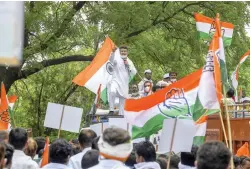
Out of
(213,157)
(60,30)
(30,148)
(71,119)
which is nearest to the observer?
(213,157)

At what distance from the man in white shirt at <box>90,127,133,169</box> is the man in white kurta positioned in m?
9.25

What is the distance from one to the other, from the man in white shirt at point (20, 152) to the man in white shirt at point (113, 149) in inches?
65.1

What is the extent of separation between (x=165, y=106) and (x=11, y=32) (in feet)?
9.50

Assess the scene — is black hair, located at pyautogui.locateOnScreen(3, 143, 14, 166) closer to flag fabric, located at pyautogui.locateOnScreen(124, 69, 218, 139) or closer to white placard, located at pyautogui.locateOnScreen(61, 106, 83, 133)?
flag fabric, located at pyautogui.locateOnScreen(124, 69, 218, 139)

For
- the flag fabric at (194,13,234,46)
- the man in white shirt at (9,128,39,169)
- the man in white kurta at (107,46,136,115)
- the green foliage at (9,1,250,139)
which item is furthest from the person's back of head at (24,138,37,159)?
the green foliage at (9,1,250,139)

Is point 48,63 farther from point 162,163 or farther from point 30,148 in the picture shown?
point 162,163

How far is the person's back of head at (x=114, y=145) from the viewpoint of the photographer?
16.5ft

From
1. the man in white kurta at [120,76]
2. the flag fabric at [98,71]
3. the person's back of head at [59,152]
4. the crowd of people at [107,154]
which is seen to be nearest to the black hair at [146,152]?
the crowd of people at [107,154]

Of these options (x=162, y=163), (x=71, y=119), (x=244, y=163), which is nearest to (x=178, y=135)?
(x=162, y=163)

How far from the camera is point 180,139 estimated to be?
23.4ft

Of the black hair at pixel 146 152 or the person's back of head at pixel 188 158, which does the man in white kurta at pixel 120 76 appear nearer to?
the person's back of head at pixel 188 158

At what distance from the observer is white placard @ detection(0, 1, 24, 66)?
6.23m

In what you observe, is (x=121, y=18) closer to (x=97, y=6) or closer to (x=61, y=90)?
(x=97, y=6)

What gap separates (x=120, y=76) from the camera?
592 inches
